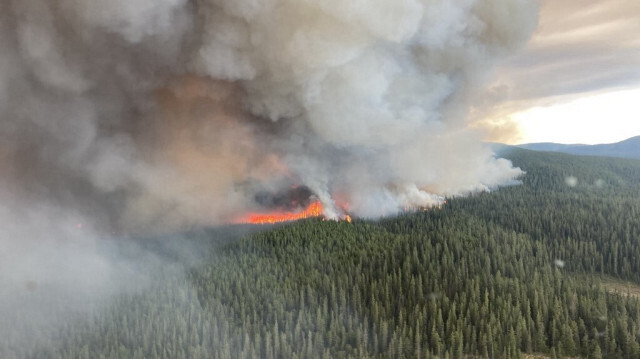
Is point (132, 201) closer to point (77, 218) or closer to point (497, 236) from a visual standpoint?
point (77, 218)

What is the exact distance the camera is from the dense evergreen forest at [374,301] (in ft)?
317

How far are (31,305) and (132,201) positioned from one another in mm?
79840

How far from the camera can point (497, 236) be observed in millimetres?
170875

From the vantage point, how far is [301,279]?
135m

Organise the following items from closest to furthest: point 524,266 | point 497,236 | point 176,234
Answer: point 524,266
point 497,236
point 176,234

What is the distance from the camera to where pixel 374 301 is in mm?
115562

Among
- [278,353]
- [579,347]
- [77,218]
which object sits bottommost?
[579,347]

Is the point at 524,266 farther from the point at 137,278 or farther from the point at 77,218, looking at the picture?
the point at 77,218

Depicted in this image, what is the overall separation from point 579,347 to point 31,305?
13121 cm

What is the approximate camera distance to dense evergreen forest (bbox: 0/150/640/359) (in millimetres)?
96625

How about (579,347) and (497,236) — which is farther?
(497,236)

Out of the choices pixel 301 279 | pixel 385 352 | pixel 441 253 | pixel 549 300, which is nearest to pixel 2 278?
pixel 301 279

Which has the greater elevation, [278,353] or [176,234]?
[176,234]

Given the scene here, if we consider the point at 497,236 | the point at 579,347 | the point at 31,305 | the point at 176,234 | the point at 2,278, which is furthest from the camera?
the point at 176,234
